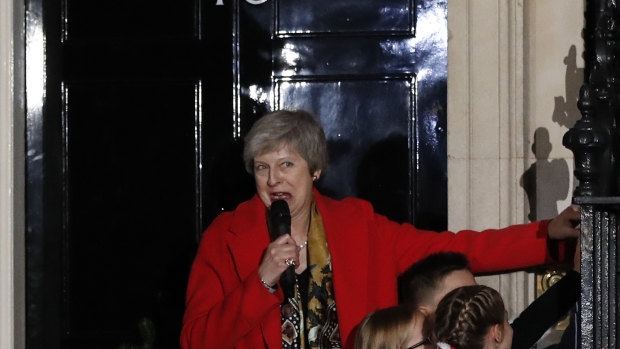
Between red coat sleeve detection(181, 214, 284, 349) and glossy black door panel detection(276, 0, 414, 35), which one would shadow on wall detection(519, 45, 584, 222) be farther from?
red coat sleeve detection(181, 214, 284, 349)

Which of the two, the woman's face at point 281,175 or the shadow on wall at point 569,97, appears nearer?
the woman's face at point 281,175

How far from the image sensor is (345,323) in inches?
177

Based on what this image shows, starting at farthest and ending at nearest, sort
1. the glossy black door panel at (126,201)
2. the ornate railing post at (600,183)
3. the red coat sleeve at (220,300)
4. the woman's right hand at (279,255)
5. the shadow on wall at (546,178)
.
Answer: the glossy black door panel at (126,201), the shadow on wall at (546,178), the red coat sleeve at (220,300), the woman's right hand at (279,255), the ornate railing post at (600,183)

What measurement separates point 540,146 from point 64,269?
2.32 metres

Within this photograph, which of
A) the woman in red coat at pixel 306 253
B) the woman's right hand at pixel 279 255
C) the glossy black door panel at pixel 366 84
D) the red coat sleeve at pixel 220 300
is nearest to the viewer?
the woman's right hand at pixel 279 255

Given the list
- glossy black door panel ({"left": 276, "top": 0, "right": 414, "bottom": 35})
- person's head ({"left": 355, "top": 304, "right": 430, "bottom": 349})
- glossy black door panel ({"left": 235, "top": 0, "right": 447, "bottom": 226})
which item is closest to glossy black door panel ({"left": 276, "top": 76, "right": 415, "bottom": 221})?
glossy black door panel ({"left": 235, "top": 0, "right": 447, "bottom": 226})

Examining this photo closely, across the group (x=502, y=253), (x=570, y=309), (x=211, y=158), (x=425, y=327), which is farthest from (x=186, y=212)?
(x=570, y=309)

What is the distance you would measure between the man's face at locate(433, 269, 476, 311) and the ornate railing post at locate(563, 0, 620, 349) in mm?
1000

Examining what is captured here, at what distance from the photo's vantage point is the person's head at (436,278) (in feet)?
14.1

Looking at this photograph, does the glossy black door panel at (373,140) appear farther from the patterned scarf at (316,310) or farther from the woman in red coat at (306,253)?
the patterned scarf at (316,310)

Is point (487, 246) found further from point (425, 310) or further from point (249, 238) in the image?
point (249, 238)

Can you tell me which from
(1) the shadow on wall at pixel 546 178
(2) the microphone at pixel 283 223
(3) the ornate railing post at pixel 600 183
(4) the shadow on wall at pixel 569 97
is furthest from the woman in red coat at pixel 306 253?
(3) the ornate railing post at pixel 600 183

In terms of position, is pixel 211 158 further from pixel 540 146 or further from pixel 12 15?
pixel 540 146

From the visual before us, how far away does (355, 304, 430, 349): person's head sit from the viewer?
373 centimetres
